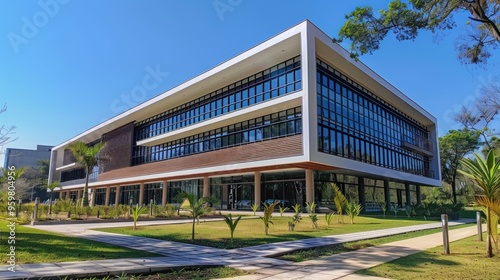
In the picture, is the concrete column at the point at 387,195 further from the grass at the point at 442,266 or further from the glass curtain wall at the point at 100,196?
the glass curtain wall at the point at 100,196

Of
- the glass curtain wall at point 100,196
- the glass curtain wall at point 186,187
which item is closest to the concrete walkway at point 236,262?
the glass curtain wall at point 186,187

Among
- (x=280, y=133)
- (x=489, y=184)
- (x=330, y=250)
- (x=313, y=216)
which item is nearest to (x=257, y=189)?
(x=280, y=133)

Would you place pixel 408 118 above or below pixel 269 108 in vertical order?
above

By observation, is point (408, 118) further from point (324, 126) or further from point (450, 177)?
point (324, 126)

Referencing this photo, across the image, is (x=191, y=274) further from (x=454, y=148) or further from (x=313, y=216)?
(x=454, y=148)

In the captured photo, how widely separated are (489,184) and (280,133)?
1899 cm

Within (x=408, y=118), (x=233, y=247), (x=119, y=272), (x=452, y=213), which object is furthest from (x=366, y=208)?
(x=119, y=272)

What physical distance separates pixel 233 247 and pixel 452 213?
2121cm

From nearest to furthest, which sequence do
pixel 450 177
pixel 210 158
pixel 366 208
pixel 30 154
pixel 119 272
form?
pixel 119 272, pixel 210 158, pixel 366 208, pixel 450 177, pixel 30 154

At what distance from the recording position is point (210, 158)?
105ft

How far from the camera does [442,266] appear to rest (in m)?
7.43

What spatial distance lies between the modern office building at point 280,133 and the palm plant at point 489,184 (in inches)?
560

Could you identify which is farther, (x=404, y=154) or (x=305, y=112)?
(x=404, y=154)

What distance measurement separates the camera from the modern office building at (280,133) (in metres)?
25.9
